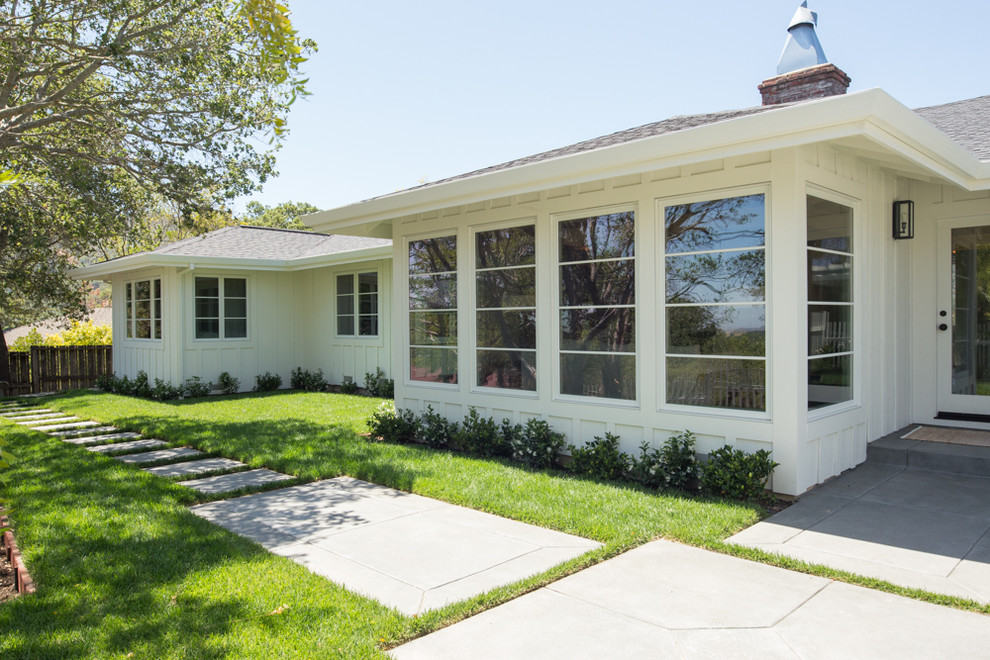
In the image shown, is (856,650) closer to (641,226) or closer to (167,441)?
(641,226)

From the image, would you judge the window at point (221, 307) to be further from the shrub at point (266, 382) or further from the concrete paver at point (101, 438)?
the concrete paver at point (101, 438)


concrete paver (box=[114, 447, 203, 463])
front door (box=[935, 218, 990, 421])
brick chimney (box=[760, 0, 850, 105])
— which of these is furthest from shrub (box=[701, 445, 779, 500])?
concrete paver (box=[114, 447, 203, 463])

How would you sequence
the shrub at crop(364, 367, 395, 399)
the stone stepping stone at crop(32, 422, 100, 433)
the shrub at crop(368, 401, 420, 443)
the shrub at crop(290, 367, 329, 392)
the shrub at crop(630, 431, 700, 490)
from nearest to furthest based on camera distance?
the shrub at crop(630, 431, 700, 490)
the shrub at crop(368, 401, 420, 443)
the stone stepping stone at crop(32, 422, 100, 433)
the shrub at crop(364, 367, 395, 399)
the shrub at crop(290, 367, 329, 392)

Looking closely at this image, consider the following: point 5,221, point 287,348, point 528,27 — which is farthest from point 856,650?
point 5,221

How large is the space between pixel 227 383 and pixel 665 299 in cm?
1002

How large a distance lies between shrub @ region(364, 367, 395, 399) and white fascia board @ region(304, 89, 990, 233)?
229 inches

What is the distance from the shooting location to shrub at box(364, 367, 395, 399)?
11547 mm

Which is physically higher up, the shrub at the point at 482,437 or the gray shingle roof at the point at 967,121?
the gray shingle roof at the point at 967,121

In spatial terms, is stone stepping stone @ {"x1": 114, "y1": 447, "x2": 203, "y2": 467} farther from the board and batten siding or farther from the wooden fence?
the wooden fence

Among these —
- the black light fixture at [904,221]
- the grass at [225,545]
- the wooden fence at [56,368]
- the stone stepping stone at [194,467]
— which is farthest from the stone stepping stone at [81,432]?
the black light fixture at [904,221]

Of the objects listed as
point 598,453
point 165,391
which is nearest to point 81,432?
point 165,391

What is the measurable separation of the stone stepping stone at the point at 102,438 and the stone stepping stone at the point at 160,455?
1012mm

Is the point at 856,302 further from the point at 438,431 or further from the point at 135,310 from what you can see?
the point at 135,310

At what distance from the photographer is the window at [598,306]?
5676 mm
